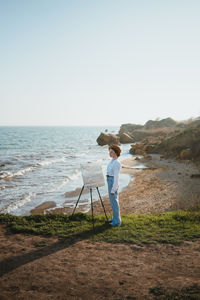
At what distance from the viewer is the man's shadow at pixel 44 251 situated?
15.5 ft

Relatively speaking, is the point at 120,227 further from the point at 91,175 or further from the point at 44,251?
the point at 44,251

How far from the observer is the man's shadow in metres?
4.71

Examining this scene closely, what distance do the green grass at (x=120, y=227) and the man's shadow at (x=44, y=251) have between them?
1.2 inches

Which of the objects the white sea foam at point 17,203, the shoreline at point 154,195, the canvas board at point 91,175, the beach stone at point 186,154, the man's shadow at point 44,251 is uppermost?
the canvas board at point 91,175

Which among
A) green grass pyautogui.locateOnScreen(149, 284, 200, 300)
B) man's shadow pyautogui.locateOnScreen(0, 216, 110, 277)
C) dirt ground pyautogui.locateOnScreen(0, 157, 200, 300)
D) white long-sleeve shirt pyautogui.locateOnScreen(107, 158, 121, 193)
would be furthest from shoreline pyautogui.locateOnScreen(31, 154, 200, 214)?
green grass pyautogui.locateOnScreen(149, 284, 200, 300)

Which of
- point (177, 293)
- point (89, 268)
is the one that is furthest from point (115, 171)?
point (177, 293)

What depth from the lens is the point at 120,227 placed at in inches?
269

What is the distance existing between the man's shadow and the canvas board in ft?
4.69

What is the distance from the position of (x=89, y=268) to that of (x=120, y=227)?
7.80 ft

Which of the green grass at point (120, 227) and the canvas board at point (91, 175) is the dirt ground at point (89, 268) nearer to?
the green grass at point (120, 227)

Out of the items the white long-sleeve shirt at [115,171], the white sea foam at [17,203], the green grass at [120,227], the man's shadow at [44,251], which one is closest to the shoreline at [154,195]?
the white sea foam at [17,203]

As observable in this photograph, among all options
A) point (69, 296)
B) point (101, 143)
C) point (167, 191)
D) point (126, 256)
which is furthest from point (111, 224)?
point (101, 143)

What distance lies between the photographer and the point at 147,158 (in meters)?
27.3

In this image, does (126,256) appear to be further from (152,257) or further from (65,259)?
(65,259)
